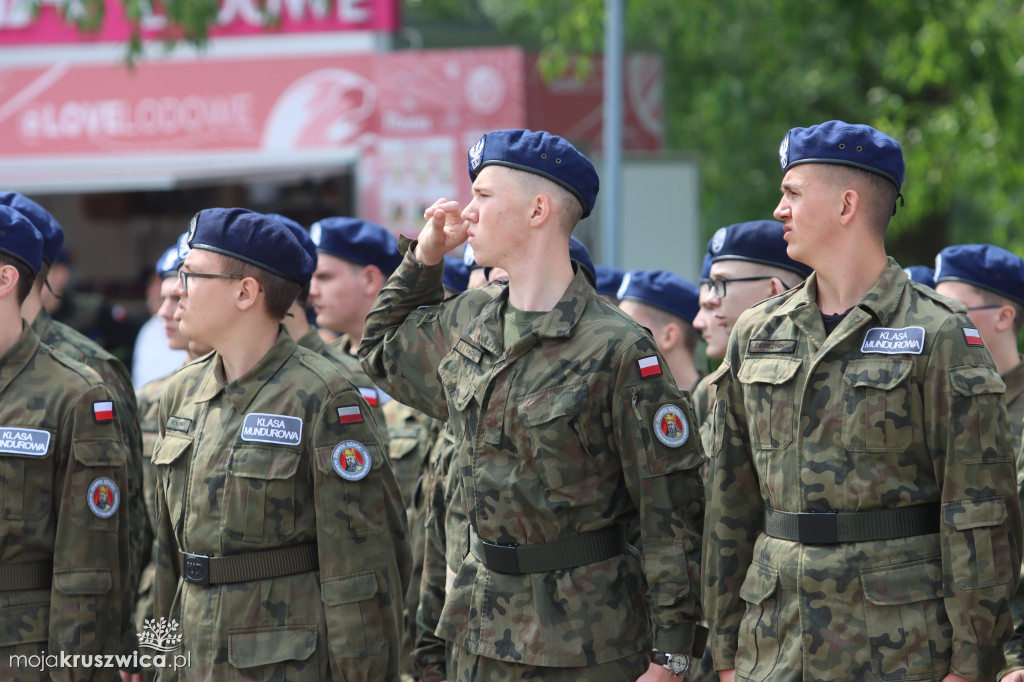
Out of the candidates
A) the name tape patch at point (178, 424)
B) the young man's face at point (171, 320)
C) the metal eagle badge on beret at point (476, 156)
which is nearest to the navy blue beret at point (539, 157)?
the metal eagle badge on beret at point (476, 156)

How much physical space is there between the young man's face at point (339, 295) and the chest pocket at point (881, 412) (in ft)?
10.4

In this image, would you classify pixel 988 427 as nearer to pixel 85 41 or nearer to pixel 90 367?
pixel 90 367

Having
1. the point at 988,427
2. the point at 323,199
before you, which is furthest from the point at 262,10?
the point at 988,427

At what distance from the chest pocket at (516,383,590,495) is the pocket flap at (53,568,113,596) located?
1580mm

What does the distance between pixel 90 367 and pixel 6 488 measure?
60 centimetres

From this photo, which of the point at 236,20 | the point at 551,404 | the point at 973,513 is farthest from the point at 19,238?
the point at 236,20

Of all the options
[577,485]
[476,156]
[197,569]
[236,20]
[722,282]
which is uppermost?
[236,20]

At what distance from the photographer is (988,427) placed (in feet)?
10.5

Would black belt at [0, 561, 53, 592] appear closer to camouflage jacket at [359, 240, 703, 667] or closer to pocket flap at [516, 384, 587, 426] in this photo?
camouflage jacket at [359, 240, 703, 667]

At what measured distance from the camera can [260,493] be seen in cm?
378

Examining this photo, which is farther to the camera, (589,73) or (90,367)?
(589,73)

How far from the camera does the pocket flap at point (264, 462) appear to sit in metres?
3.79

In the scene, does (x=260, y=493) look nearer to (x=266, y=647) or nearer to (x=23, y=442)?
A: (x=266, y=647)

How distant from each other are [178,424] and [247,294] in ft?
1.57
